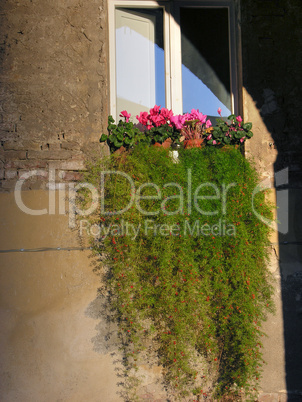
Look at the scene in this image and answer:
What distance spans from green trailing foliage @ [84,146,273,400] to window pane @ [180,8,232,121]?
0.77 meters

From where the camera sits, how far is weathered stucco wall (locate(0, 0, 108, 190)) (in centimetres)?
322

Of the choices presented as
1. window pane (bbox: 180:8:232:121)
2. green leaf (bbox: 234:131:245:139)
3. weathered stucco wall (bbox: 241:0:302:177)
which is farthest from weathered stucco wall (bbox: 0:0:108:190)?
weathered stucco wall (bbox: 241:0:302:177)

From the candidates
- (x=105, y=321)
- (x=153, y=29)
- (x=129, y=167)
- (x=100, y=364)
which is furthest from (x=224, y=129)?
(x=100, y=364)

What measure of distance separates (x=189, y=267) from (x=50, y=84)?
2.02 m

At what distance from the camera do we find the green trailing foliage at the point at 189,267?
2955 mm

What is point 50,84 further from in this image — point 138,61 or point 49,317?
point 49,317

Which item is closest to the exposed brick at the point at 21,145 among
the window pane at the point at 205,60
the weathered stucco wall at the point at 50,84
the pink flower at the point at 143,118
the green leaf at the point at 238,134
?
the weathered stucco wall at the point at 50,84

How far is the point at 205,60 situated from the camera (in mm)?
3705

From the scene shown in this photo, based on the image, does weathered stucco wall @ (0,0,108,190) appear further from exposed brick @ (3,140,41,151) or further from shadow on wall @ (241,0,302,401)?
shadow on wall @ (241,0,302,401)

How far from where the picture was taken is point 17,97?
327 cm

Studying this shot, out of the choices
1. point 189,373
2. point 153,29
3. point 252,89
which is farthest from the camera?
point 153,29

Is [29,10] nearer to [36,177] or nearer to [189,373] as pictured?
[36,177]

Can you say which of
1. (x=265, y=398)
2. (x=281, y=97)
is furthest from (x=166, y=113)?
(x=265, y=398)

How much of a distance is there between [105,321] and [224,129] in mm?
1973
